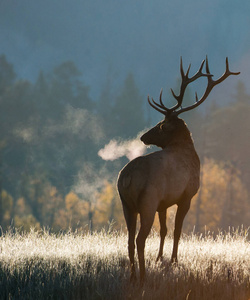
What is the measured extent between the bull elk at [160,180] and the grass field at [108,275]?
36cm

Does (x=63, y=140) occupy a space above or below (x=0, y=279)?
above

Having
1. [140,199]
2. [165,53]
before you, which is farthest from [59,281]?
[165,53]

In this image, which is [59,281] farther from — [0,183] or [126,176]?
[0,183]

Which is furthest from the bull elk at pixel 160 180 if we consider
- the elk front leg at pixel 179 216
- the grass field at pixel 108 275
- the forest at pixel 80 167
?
the forest at pixel 80 167

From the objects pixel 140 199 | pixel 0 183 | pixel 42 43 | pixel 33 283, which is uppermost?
pixel 42 43

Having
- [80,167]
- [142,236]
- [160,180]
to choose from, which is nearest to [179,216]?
[160,180]

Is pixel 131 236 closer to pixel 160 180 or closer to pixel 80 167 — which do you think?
pixel 160 180

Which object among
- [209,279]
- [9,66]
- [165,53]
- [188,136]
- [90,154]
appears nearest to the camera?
[209,279]

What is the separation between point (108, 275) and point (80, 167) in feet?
124

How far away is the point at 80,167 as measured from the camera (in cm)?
4341

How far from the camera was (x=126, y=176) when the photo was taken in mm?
5820

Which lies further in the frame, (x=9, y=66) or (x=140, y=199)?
(x=9, y=66)

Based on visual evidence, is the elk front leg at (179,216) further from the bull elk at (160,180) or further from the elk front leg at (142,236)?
the elk front leg at (142,236)

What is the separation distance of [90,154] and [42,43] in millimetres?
97960
